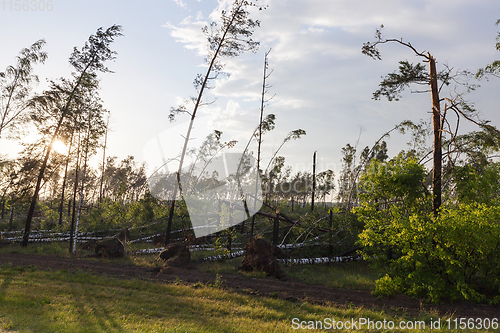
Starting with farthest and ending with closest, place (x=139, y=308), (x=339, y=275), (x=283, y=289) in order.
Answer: (x=339, y=275)
(x=283, y=289)
(x=139, y=308)

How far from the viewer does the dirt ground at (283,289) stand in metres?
9.05

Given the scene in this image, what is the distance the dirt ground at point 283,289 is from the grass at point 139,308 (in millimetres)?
826

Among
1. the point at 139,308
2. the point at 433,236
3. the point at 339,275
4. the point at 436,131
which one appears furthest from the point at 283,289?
the point at 436,131

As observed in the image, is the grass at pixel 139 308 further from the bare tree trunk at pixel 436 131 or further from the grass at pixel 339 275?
the bare tree trunk at pixel 436 131

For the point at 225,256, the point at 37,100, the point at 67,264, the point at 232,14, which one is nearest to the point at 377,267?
the point at 225,256

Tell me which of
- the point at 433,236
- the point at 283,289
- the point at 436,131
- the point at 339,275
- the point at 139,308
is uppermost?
the point at 436,131

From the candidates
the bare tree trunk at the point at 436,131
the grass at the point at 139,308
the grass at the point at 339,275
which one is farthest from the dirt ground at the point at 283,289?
the bare tree trunk at the point at 436,131

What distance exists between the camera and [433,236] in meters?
9.84

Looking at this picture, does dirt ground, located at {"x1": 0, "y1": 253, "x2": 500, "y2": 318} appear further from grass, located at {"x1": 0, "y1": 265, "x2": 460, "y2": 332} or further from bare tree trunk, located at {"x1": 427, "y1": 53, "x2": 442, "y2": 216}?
bare tree trunk, located at {"x1": 427, "y1": 53, "x2": 442, "y2": 216}

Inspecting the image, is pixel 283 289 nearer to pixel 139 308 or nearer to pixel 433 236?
pixel 139 308

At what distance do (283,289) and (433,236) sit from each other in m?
5.18

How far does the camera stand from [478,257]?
961cm

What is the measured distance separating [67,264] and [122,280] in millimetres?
4163

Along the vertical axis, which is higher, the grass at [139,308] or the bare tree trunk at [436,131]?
the bare tree trunk at [436,131]
